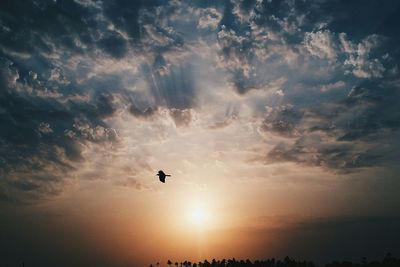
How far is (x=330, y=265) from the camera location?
183 m

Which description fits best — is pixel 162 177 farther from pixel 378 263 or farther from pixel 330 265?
pixel 378 263

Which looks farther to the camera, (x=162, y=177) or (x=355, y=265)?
(x=355, y=265)

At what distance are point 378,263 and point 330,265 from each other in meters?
24.7

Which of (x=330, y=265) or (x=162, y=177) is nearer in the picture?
(x=162, y=177)

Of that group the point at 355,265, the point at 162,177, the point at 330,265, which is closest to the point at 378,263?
the point at 355,265

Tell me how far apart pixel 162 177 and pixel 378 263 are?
598ft

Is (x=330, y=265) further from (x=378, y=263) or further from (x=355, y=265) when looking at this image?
(x=378, y=263)

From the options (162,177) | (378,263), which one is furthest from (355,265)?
(162,177)

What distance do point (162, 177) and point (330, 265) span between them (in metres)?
171

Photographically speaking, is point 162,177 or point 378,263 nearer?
point 162,177

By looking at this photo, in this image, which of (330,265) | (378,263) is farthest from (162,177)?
(378,263)

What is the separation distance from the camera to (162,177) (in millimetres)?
40781
